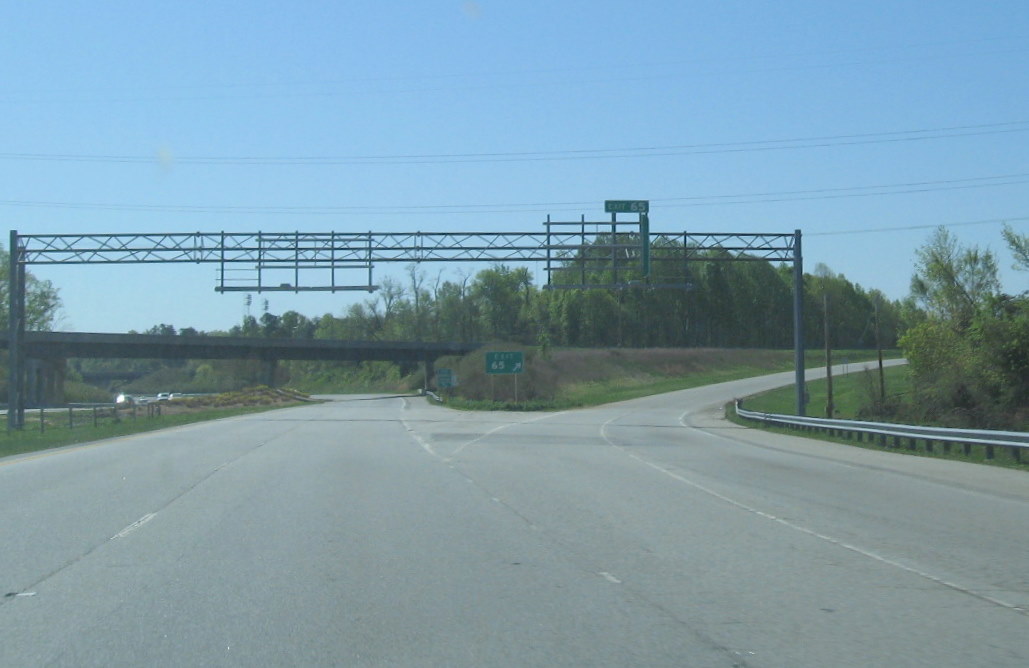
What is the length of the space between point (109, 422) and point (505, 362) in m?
29.7

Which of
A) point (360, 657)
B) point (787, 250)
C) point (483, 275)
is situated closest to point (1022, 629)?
point (360, 657)

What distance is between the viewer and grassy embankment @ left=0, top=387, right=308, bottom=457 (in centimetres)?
3189

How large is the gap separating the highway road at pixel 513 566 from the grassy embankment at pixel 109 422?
12.0 metres

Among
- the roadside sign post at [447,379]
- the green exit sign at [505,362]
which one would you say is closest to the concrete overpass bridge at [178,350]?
the roadside sign post at [447,379]

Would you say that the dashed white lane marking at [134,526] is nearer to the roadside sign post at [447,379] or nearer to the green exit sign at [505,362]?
the green exit sign at [505,362]

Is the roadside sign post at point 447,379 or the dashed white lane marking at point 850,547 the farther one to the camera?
the roadside sign post at point 447,379

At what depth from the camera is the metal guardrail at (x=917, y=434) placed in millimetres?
23672

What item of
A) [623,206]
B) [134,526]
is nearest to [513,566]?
[134,526]

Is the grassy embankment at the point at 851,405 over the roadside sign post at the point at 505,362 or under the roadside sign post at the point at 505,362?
under

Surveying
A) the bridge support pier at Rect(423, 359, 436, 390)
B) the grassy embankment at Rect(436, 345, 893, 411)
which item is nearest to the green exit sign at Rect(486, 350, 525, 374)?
the grassy embankment at Rect(436, 345, 893, 411)

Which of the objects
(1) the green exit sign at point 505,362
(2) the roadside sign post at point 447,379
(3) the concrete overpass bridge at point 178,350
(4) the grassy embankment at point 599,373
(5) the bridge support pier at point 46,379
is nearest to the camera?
(1) the green exit sign at point 505,362

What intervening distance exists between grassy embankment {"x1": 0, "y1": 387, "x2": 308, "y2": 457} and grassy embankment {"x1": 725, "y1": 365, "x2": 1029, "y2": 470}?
2387 centimetres

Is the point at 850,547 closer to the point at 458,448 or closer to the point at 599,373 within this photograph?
the point at 458,448

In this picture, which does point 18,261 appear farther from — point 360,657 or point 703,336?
point 703,336
